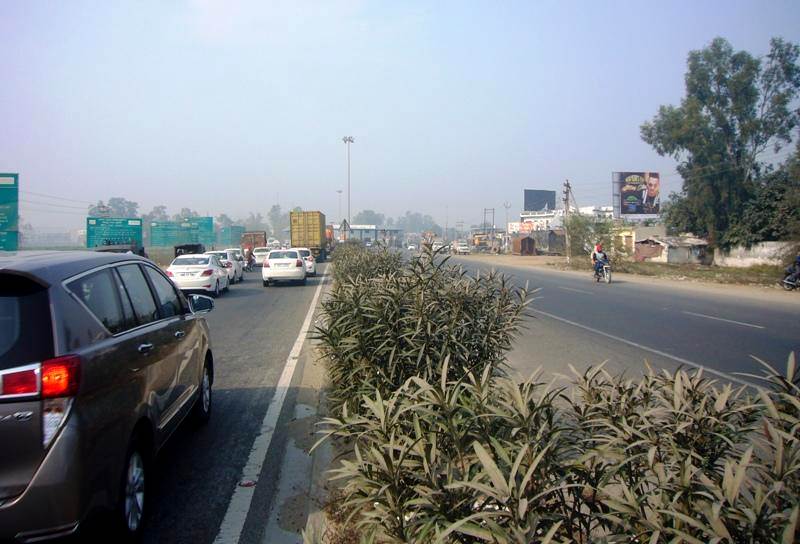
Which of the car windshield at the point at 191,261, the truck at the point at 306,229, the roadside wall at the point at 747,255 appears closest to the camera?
the car windshield at the point at 191,261

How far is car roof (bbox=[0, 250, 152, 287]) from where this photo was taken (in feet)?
10.5

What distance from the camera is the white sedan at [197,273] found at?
20125mm

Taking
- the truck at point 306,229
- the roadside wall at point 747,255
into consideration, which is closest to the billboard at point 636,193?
the roadside wall at point 747,255

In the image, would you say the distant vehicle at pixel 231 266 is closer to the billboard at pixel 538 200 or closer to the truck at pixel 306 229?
the truck at pixel 306 229

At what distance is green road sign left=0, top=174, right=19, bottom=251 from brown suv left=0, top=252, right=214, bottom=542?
64.5 feet

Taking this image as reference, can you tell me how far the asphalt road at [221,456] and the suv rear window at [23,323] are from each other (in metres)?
0.99

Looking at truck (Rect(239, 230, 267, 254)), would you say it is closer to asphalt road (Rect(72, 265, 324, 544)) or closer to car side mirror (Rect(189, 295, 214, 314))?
asphalt road (Rect(72, 265, 324, 544))

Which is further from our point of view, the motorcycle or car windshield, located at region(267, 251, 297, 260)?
the motorcycle

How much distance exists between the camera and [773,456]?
2285 mm

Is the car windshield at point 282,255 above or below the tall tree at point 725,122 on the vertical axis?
below

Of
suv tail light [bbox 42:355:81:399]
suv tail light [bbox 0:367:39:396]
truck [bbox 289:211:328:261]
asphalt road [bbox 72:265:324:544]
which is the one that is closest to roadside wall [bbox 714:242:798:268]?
truck [bbox 289:211:328:261]

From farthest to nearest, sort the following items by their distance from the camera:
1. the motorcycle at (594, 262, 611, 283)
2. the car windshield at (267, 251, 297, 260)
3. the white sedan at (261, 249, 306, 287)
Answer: the motorcycle at (594, 262, 611, 283), the car windshield at (267, 251, 297, 260), the white sedan at (261, 249, 306, 287)

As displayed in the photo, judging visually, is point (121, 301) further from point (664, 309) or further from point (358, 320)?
point (664, 309)

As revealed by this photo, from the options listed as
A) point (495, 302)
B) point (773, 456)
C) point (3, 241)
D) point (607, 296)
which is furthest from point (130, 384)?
point (3, 241)
